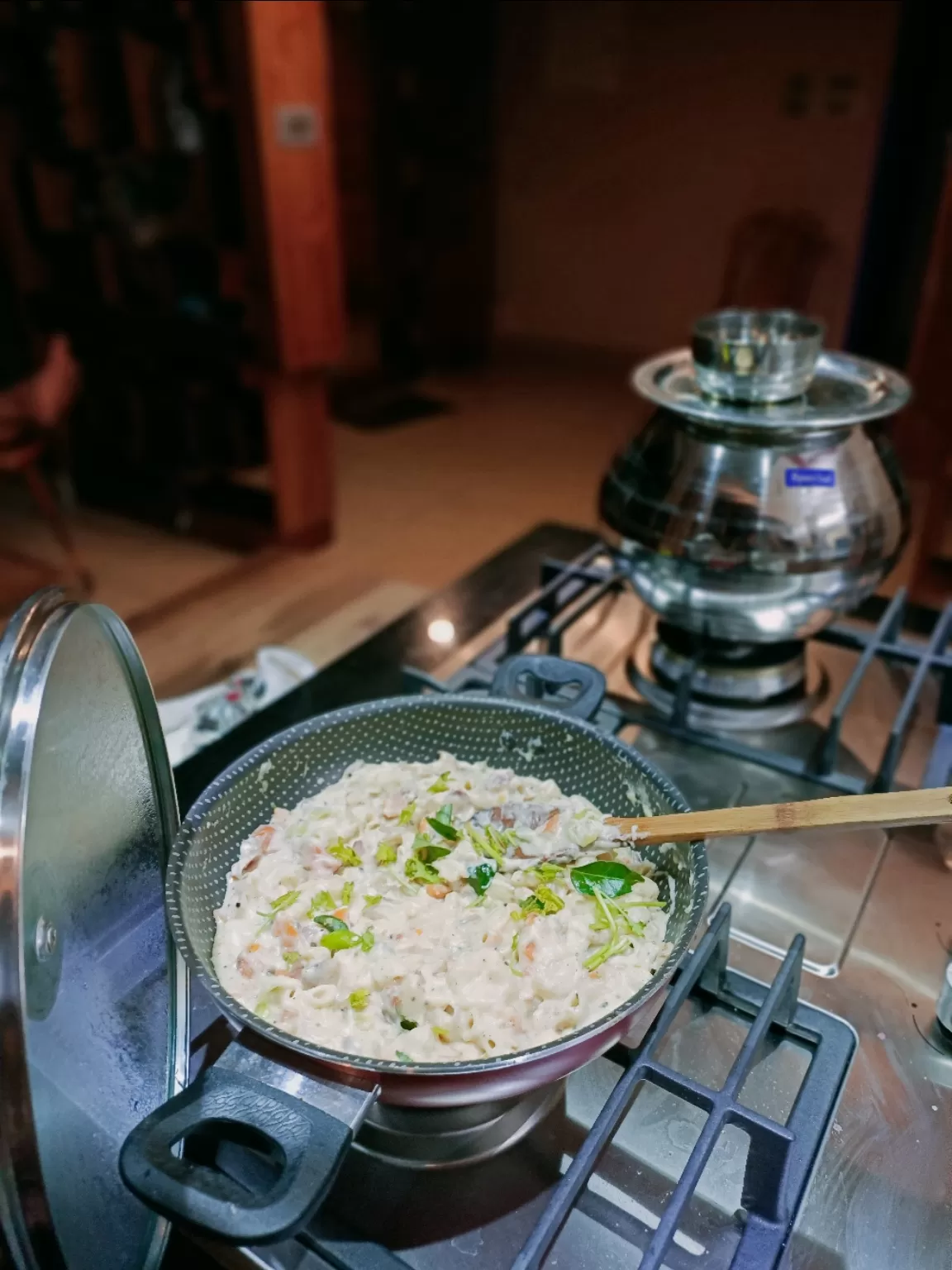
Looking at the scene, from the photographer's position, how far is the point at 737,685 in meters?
1.01

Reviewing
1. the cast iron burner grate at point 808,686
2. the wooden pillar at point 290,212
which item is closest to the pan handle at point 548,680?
the cast iron burner grate at point 808,686

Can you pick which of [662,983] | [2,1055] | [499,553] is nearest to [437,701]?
[662,983]

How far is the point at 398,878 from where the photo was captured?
70 cm

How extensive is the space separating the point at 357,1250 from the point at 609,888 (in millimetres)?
266

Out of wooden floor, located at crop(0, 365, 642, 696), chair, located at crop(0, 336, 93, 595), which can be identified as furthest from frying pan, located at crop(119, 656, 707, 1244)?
chair, located at crop(0, 336, 93, 595)

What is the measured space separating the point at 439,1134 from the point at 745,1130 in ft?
0.61

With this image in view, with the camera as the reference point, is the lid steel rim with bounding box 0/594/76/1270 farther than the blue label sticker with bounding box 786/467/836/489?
No

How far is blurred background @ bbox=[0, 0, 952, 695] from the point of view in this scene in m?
2.38

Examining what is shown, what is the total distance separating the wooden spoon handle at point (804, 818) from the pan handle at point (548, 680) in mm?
132

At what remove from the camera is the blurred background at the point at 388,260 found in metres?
2.38

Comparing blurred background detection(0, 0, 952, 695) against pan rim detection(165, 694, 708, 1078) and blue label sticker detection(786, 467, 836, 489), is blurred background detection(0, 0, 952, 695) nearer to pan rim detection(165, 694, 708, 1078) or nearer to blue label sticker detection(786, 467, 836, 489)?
blue label sticker detection(786, 467, 836, 489)

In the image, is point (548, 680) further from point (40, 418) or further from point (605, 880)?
point (40, 418)

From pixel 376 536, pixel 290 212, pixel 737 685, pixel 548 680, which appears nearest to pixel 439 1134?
pixel 548 680

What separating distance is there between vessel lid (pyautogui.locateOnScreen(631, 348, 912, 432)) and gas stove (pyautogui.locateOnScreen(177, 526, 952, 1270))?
240mm
